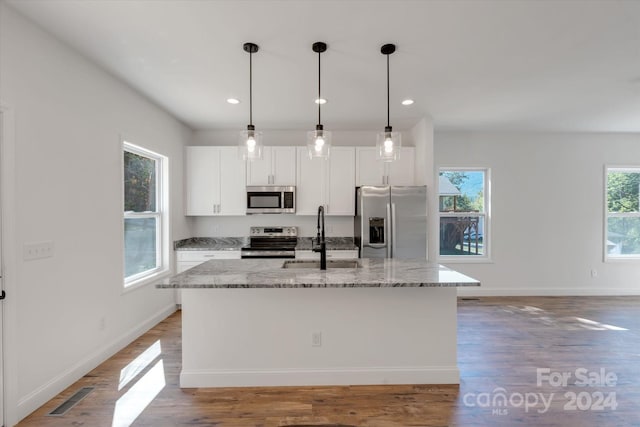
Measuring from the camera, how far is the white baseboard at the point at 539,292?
4.95 m

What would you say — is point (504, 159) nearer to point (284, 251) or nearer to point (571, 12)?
point (571, 12)

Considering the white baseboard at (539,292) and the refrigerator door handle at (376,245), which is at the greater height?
the refrigerator door handle at (376,245)

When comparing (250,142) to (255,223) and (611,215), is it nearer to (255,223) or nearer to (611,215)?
(255,223)

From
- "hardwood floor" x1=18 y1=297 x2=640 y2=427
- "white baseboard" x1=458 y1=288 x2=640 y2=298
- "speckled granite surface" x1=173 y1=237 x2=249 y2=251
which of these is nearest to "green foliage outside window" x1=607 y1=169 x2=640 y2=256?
"white baseboard" x1=458 y1=288 x2=640 y2=298

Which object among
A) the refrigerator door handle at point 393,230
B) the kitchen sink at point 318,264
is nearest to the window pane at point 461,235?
the refrigerator door handle at point 393,230

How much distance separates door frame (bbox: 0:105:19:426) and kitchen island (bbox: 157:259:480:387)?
99 centimetres

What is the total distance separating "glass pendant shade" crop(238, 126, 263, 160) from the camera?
2.35 metres

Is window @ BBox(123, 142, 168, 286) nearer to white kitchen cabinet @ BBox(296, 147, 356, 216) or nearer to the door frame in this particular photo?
the door frame

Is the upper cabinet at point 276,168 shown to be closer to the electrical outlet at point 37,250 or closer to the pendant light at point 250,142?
the pendant light at point 250,142

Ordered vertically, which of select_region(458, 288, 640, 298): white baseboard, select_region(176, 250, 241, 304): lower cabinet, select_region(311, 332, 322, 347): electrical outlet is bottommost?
select_region(458, 288, 640, 298): white baseboard

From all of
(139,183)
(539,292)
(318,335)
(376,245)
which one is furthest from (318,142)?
(539,292)

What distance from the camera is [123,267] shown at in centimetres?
308

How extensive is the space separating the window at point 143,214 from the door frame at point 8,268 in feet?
4.20

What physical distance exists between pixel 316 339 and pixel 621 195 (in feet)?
19.4
